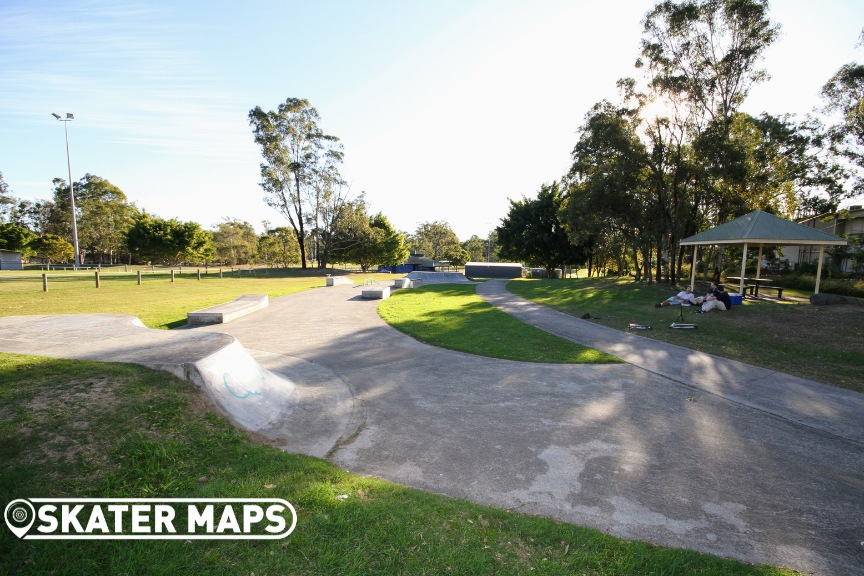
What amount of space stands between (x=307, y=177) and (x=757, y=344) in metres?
49.6

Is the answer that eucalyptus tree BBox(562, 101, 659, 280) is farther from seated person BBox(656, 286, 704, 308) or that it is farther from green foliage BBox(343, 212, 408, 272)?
green foliage BBox(343, 212, 408, 272)

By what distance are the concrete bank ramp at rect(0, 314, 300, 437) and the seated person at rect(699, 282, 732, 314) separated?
49.2 feet

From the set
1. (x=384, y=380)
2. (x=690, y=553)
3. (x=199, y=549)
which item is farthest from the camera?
(x=384, y=380)

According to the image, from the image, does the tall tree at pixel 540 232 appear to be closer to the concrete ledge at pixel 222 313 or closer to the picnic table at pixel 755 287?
the picnic table at pixel 755 287

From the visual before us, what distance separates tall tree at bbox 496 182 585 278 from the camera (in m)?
42.3

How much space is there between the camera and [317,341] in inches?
396

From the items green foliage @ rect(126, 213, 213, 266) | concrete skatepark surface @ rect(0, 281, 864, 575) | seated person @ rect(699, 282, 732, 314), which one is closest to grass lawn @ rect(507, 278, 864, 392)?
seated person @ rect(699, 282, 732, 314)

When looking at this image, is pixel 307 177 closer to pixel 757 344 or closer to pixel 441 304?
pixel 441 304

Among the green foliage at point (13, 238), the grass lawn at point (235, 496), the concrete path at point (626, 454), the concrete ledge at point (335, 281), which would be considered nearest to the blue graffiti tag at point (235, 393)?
the grass lawn at point (235, 496)

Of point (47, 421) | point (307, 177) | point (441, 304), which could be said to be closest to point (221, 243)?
point (307, 177)

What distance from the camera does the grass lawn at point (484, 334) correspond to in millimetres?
8883

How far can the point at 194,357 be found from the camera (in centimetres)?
544

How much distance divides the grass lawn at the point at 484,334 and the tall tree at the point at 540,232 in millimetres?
27582

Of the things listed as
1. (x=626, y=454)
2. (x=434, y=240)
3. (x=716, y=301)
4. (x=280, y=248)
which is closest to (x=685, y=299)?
(x=716, y=301)
